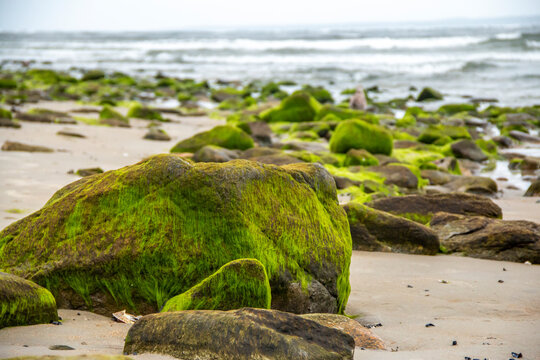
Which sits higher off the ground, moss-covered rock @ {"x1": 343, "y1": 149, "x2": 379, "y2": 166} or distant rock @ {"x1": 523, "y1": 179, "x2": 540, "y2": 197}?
moss-covered rock @ {"x1": 343, "y1": 149, "x2": 379, "y2": 166}

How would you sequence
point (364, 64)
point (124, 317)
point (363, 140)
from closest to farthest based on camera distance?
1. point (124, 317)
2. point (363, 140)
3. point (364, 64)

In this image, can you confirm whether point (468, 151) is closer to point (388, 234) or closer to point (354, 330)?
point (388, 234)

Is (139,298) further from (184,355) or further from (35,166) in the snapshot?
(35,166)

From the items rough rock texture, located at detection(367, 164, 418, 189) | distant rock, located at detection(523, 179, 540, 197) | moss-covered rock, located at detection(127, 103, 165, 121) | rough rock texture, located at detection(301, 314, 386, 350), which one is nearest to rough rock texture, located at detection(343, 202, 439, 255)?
rough rock texture, located at detection(301, 314, 386, 350)

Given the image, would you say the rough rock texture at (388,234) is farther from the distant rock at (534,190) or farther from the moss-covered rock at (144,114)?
the moss-covered rock at (144,114)

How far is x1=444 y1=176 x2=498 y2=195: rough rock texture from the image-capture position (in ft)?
30.8

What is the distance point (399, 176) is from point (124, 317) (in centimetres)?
663

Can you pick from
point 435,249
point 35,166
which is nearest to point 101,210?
point 435,249

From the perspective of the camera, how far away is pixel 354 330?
3.54 metres

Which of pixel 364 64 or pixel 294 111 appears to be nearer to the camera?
pixel 294 111

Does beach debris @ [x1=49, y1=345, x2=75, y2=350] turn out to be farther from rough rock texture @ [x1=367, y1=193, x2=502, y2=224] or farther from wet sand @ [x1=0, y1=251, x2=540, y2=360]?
rough rock texture @ [x1=367, y1=193, x2=502, y2=224]

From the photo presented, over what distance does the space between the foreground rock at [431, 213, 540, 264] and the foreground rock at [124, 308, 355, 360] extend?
358cm

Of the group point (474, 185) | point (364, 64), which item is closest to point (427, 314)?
point (474, 185)

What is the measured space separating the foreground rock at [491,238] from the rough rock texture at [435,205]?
0.59 meters
